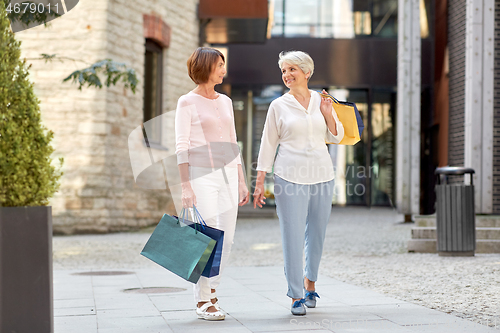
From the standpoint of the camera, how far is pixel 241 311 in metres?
4.66

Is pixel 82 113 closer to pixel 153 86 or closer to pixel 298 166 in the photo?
pixel 153 86

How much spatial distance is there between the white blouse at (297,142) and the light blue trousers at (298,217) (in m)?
0.07

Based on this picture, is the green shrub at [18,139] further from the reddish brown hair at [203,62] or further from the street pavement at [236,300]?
the reddish brown hair at [203,62]


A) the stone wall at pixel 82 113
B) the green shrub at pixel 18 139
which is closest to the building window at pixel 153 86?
the stone wall at pixel 82 113

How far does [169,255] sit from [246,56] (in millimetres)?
15269

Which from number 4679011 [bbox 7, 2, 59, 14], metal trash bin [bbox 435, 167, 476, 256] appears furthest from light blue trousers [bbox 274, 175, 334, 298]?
number 4679011 [bbox 7, 2, 59, 14]

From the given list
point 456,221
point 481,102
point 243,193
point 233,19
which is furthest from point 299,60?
point 233,19

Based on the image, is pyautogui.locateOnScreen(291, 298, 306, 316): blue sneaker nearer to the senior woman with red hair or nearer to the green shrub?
the senior woman with red hair

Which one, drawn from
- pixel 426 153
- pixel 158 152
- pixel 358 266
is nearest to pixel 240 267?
pixel 358 266

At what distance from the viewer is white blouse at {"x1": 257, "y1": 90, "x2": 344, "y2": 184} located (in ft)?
14.5

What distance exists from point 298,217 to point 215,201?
602mm

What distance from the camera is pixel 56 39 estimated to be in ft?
38.6

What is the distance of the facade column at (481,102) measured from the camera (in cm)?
1002

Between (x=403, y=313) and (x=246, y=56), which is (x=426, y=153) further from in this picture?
(x=403, y=313)
